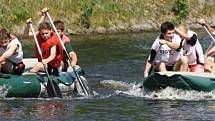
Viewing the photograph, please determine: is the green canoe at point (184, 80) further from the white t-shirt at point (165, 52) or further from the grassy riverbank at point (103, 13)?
the grassy riverbank at point (103, 13)

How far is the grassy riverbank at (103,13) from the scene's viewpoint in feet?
94.8

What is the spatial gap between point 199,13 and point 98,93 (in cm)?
2174

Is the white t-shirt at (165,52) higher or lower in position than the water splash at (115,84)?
higher

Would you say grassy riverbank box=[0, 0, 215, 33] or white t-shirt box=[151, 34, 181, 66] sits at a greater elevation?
white t-shirt box=[151, 34, 181, 66]

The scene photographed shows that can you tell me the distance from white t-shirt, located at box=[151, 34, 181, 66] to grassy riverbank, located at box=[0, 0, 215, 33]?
48.4 feet

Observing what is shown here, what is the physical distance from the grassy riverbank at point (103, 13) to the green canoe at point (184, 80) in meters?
15.3

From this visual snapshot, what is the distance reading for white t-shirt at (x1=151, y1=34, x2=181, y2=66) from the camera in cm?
1371

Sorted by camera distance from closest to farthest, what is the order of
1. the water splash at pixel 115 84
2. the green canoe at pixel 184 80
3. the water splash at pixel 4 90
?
the water splash at pixel 4 90 → the green canoe at pixel 184 80 → the water splash at pixel 115 84

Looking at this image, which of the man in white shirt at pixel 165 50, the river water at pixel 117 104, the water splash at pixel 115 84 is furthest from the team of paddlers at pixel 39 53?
the man in white shirt at pixel 165 50

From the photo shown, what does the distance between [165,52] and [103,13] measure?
59.0 feet

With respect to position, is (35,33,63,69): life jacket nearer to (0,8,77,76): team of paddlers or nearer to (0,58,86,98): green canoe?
(0,8,77,76): team of paddlers

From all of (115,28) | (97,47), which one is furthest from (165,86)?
(115,28)

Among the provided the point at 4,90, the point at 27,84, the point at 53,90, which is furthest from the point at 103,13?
the point at 4,90

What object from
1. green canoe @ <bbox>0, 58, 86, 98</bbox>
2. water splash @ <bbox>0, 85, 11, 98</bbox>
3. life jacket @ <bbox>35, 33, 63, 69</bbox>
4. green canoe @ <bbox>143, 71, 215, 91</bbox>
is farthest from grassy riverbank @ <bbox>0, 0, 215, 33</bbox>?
green canoe @ <bbox>143, 71, 215, 91</bbox>
